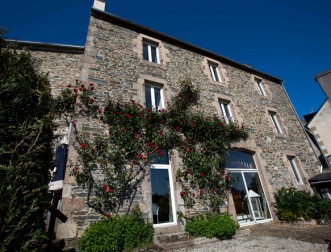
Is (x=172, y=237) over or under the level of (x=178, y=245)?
over

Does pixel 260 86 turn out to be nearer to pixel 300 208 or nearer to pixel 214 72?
pixel 214 72

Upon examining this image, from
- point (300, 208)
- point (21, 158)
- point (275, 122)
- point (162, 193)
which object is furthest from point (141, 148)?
point (275, 122)

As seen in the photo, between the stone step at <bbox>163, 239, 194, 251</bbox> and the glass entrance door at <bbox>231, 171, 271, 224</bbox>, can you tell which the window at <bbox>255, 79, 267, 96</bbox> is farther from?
the stone step at <bbox>163, 239, 194, 251</bbox>

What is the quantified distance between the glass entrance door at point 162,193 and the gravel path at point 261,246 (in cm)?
120

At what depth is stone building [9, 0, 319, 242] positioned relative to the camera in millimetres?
5270

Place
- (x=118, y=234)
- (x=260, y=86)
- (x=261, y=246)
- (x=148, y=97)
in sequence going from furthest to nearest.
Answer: (x=260, y=86) → (x=148, y=97) → (x=261, y=246) → (x=118, y=234)

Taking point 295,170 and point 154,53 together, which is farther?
point 295,170

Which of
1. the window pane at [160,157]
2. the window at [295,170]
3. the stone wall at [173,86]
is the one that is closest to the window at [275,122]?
the stone wall at [173,86]

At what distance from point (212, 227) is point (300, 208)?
13.7 ft

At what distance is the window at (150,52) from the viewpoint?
7877mm

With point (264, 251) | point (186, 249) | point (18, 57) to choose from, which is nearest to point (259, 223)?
point (264, 251)

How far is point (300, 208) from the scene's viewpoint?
6691mm

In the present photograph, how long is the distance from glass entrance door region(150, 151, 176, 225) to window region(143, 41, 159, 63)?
441cm

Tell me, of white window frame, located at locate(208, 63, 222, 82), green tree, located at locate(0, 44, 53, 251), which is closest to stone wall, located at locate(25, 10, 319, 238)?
white window frame, located at locate(208, 63, 222, 82)
